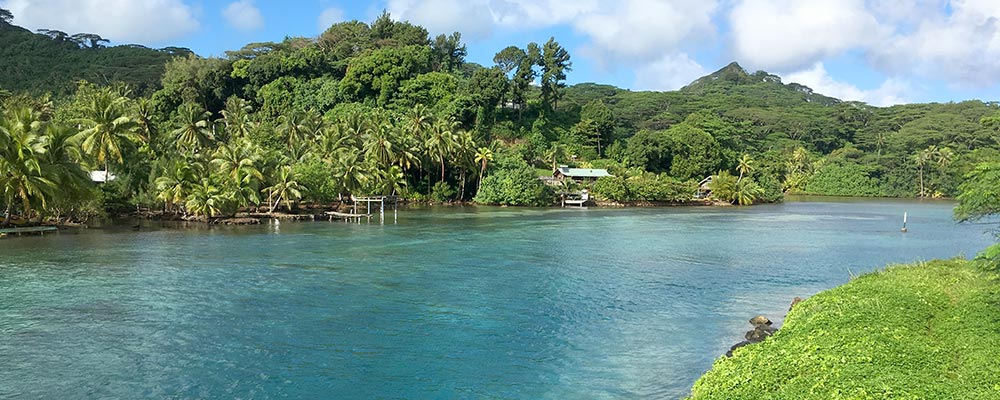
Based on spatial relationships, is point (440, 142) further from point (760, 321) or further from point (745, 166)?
point (760, 321)

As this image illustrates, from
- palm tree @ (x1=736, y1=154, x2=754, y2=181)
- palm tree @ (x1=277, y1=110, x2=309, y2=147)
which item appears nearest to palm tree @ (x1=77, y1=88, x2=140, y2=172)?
palm tree @ (x1=277, y1=110, x2=309, y2=147)

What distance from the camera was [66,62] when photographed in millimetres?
122188

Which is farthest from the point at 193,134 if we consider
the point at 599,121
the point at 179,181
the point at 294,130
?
the point at 599,121

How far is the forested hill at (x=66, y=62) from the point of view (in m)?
108

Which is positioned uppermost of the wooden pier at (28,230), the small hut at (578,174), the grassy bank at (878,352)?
the small hut at (578,174)

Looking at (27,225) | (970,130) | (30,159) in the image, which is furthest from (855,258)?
(970,130)

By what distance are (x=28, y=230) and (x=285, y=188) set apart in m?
19.2

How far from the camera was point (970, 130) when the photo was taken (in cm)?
13050

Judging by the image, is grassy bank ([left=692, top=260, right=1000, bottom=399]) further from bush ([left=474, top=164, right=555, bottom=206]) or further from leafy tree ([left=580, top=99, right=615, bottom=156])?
leafy tree ([left=580, top=99, right=615, bottom=156])

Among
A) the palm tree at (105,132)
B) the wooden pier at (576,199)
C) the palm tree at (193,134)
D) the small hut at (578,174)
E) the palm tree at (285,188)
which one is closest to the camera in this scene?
the palm tree at (105,132)

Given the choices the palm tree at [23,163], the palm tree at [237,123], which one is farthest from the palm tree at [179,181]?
the palm tree at [237,123]

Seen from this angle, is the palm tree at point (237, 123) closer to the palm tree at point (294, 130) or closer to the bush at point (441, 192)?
the palm tree at point (294, 130)

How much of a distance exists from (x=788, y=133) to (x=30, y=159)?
154002 millimetres

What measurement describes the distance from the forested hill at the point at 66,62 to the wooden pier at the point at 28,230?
69621 mm
